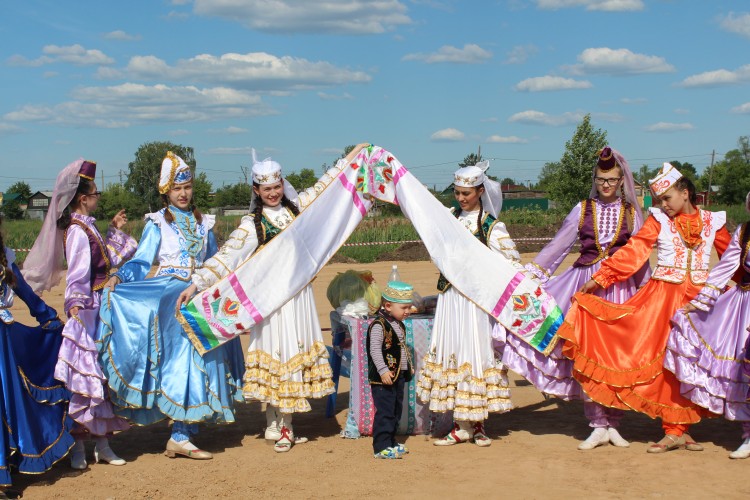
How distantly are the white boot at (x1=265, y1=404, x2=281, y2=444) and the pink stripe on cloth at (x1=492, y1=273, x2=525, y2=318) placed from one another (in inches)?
72.2

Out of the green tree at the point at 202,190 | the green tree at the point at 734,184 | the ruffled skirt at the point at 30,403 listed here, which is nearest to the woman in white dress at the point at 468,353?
the ruffled skirt at the point at 30,403

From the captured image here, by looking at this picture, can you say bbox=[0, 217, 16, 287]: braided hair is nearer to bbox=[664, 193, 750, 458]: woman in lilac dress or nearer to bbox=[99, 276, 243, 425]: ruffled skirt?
bbox=[99, 276, 243, 425]: ruffled skirt

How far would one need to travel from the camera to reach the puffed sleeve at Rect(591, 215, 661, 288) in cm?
582

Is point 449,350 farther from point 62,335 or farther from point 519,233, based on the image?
point 519,233

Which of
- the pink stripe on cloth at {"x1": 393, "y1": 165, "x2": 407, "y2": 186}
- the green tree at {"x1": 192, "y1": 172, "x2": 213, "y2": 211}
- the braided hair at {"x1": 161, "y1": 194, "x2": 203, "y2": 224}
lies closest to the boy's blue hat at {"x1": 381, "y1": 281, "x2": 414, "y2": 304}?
the pink stripe on cloth at {"x1": 393, "y1": 165, "x2": 407, "y2": 186}

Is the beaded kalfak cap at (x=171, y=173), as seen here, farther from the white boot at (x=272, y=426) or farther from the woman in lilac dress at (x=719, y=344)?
the woman in lilac dress at (x=719, y=344)

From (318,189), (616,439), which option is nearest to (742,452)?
(616,439)

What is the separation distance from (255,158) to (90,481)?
2594mm

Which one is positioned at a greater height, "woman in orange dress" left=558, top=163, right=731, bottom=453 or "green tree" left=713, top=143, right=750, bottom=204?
"green tree" left=713, top=143, right=750, bottom=204

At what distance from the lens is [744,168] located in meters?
50.6

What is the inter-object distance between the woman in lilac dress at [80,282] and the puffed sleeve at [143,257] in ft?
0.33

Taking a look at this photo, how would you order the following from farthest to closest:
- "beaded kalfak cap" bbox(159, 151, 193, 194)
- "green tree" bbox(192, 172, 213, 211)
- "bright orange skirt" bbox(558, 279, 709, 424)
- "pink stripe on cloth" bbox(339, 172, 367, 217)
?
"green tree" bbox(192, 172, 213, 211)
"pink stripe on cloth" bbox(339, 172, 367, 217)
"beaded kalfak cap" bbox(159, 151, 193, 194)
"bright orange skirt" bbox(558, 279, 709, 424)

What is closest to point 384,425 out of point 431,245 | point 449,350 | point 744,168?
point 449,350

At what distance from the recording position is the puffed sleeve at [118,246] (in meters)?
6.07
